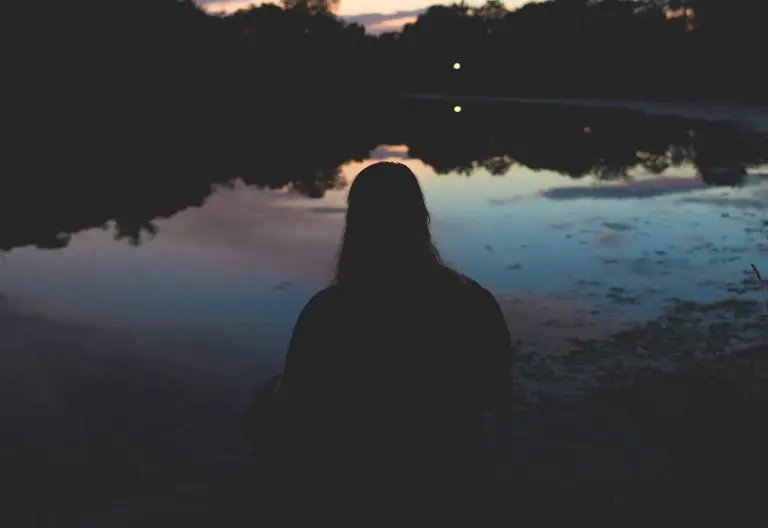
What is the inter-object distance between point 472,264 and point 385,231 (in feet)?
28.0

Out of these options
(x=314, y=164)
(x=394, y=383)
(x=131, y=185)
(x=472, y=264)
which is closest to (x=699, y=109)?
(x=314, y=164)

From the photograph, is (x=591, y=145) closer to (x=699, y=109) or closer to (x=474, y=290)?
(x=699, y=109)

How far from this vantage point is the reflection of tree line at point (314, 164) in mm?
16031

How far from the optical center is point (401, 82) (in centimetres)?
9781

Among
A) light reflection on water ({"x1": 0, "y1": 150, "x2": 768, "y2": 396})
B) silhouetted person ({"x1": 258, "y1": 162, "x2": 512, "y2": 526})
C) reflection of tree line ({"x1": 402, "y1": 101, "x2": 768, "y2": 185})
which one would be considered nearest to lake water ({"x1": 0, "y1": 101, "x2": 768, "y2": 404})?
light reflection on water ({"x1": 0, "y1": 150, "x2": 768, "y2": 396})

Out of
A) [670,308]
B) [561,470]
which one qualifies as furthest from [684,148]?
[561,470]

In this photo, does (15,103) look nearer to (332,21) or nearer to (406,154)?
(406,154)

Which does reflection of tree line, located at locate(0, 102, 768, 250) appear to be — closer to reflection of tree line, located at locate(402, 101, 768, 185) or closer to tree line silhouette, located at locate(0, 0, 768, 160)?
reflection of tree line, located at locate(402, 101, 768, 185)

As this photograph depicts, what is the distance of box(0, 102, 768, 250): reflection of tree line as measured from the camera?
631 inches

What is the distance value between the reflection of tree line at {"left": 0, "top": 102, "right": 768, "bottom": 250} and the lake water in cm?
25

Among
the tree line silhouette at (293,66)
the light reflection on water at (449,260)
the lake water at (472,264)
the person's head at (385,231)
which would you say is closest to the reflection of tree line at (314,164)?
the lake water at (472,264)

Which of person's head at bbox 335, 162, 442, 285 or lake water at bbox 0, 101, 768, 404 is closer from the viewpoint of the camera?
person's head at bbox 335, 162, 442, 285

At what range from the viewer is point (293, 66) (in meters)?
74.8

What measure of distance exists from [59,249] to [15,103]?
24301 millimetres
